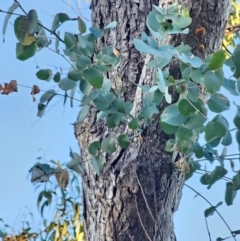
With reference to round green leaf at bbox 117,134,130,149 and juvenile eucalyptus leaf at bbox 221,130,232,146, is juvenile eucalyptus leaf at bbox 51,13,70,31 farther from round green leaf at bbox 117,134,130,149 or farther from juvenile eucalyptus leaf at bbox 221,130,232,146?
juvenile eucalyptus leaf at bbox 221,130,232,146

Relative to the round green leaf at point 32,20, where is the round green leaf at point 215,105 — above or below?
below

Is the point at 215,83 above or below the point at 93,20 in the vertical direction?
below

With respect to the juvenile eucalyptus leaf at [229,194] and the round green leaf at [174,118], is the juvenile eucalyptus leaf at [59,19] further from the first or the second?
the juvenile eucalyptus leaf at [229,194]

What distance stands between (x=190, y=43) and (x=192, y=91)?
217mm

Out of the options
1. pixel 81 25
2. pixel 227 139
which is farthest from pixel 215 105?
pixel 81 25

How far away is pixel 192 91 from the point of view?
2.38ft

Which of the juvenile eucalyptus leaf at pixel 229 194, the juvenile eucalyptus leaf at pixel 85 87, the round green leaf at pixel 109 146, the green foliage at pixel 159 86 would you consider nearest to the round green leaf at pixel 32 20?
the green foliage at pixel 159 86

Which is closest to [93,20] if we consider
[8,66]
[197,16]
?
[197,16]

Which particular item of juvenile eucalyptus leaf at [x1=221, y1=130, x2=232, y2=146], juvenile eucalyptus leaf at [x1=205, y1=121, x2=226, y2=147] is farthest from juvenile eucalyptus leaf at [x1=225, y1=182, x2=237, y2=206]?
juvenile eucalyptus leaf at [x1=205, y1=121, x2=226, y2=147]

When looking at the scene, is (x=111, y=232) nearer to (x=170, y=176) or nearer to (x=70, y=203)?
(x=170, y=176)

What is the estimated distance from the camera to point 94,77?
731mm

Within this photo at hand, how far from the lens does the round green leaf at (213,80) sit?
2.19 feet

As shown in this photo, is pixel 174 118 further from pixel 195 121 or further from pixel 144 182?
pixel 144 182

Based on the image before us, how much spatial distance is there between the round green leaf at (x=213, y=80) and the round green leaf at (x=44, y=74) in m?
0.28
